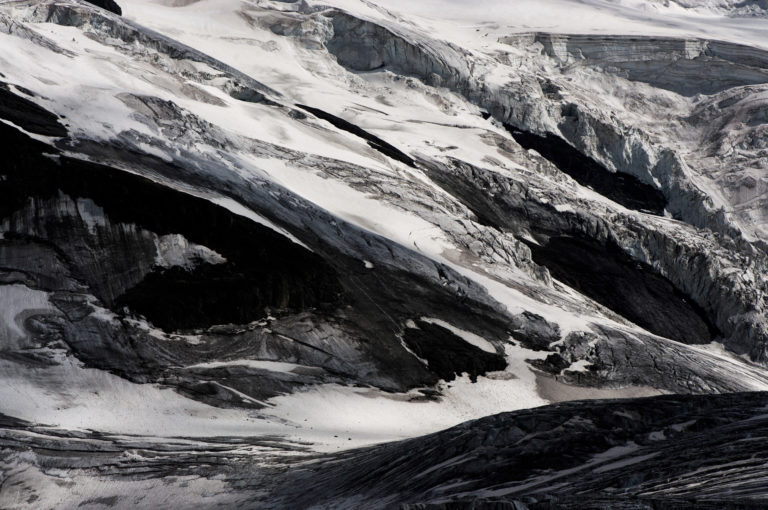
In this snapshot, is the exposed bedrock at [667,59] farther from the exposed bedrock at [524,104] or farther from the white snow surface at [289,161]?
the exposed bedrock at [524,104]

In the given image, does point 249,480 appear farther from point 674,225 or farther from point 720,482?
point 674,225

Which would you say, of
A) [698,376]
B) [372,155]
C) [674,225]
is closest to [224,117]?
[372,155]

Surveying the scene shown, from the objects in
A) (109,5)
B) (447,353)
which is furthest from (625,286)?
(109,5)

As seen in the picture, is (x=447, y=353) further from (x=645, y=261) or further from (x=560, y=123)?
(x=560, y=123)

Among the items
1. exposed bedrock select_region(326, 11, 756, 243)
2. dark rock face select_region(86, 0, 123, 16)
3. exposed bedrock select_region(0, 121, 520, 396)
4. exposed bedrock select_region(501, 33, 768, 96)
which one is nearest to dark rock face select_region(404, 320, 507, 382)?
exposed bedrock select_region(0, 121, 520, 396)

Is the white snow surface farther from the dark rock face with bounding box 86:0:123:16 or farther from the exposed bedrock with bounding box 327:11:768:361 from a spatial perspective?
the exposed bedrock with bounding box 327:11:768:361
